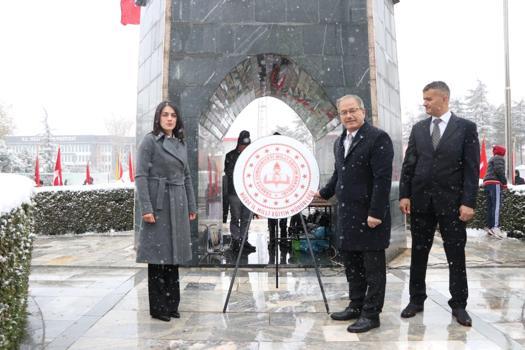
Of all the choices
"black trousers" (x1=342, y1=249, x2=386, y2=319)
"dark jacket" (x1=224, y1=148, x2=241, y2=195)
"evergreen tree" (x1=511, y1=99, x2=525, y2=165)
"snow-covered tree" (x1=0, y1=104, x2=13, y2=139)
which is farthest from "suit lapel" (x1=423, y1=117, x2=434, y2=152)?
"evergreen tree" (x1=511, y1=99, x2=525, y2=165)

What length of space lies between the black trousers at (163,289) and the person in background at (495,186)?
7052 millimetres

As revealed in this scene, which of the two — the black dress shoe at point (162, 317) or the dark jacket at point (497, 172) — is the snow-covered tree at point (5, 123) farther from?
the black dress shoe at point (162, 317)

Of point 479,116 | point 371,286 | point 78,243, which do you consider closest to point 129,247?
point 78,243

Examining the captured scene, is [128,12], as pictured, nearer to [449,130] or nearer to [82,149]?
[449,130]

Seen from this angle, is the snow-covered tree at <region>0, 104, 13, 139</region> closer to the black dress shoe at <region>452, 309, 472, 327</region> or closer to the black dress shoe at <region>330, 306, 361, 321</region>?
the black dress shoe at <region>330, 306, 361, 321</region>

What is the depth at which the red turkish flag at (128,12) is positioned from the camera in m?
8.98

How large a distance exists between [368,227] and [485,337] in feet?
3.77

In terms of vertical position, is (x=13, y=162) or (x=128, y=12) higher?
(x=128, y=12)

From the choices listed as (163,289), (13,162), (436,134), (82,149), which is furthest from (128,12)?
(82,149)

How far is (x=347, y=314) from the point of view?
402 cm

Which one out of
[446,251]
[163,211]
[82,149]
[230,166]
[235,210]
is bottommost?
[446,251]

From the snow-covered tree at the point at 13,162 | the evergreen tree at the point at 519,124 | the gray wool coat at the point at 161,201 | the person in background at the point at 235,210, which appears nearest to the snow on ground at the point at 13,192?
the gray wool coat at the point at 161,201

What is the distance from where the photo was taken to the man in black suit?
391 centimetres

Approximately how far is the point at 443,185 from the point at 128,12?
23.6 ft
